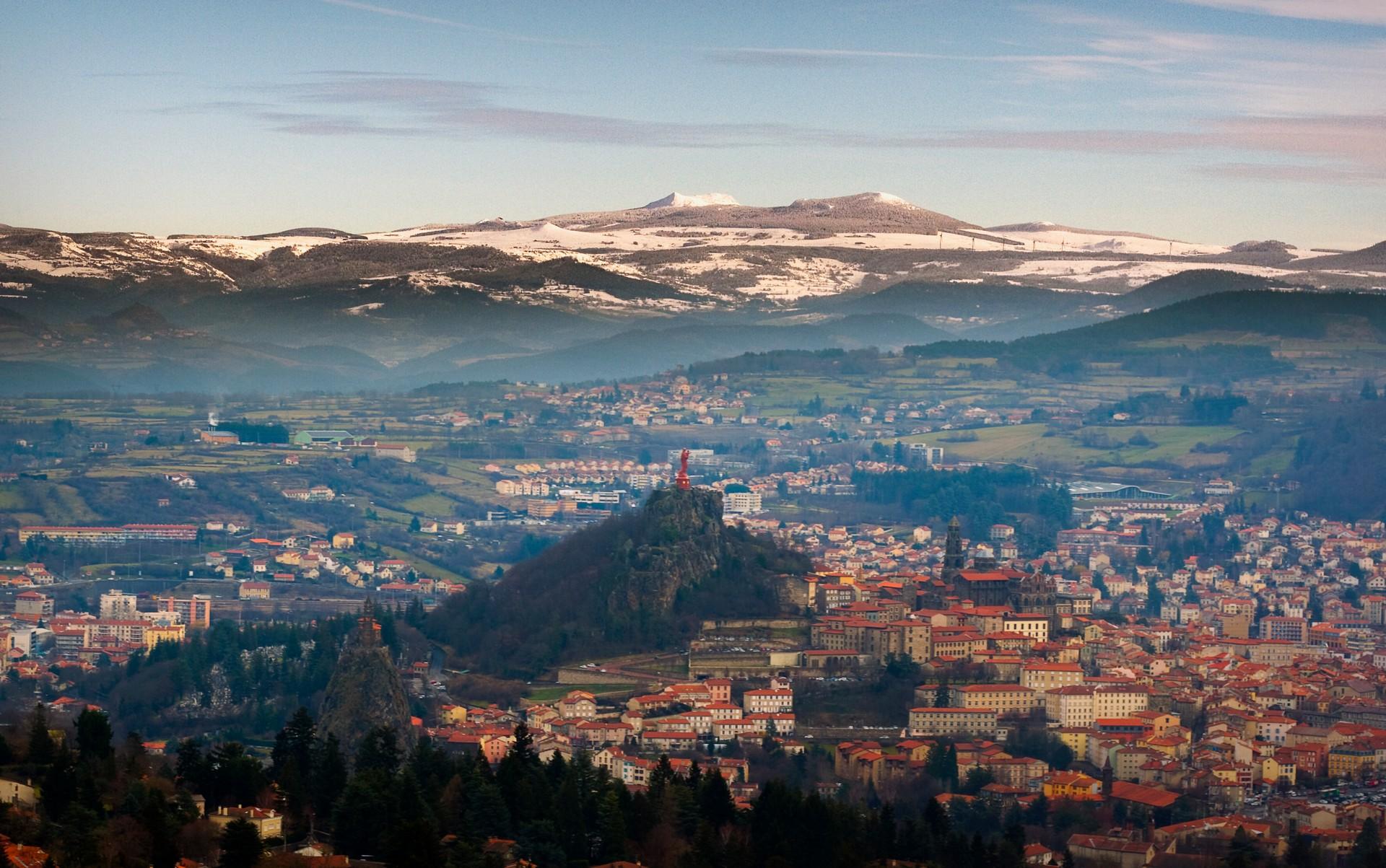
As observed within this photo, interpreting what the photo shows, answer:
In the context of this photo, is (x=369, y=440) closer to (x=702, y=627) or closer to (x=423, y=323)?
(x=423, y=323)

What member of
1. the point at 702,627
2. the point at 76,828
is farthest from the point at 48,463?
the point at 76,828

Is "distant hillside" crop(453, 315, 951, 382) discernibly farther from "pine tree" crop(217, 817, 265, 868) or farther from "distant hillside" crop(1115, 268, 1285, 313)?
"pine tree" crop(217, 817, 265, 868)

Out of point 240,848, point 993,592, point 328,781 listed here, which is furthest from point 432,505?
point 240,848

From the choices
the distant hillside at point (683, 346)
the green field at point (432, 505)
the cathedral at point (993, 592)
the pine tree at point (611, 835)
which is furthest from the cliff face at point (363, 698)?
the distant hillside at point (683, 346)

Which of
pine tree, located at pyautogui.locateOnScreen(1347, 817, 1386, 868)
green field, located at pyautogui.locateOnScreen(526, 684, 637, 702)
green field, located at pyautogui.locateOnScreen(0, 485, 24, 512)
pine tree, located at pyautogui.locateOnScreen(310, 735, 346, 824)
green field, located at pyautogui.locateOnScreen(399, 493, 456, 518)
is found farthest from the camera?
green field, located at pyautogui.locateOnScreen(399, 493, 456, 518)

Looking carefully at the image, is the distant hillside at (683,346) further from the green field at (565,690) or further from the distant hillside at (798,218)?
the green field at (565,690)

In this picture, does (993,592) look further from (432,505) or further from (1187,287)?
(1187,287)

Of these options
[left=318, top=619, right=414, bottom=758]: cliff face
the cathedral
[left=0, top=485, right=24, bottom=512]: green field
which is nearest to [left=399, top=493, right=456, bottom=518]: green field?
[left=0, top=485, right=24, bottom=512]: green field
